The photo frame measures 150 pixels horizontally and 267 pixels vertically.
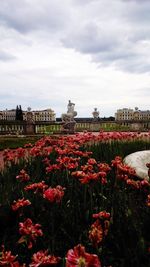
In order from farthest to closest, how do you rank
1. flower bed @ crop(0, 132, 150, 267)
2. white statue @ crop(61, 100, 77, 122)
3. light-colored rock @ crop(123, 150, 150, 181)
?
white statue @ crop(61, 100, 77, 122) < light-colored rock @ crop(123, 150, 150, 181) < flower bed @ crop(0, 132, 150, 267)

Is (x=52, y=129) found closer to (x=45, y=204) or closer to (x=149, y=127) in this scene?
(x=149, y=127)

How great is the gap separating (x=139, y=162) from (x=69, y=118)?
2493 centimetres

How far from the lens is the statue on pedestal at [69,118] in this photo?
3009 centimetres

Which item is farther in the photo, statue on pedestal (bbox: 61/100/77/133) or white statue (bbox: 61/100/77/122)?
white statue (bbox: 61/100/77/122)

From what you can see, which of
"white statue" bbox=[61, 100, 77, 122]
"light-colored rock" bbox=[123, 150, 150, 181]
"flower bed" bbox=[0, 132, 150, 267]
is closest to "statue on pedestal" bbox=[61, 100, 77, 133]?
"white statue" bbox=[61, 100, 77, 122]

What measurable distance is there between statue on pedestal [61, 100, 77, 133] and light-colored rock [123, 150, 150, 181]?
2257cm

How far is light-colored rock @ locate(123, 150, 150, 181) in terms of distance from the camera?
532cm

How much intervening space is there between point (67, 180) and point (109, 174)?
673mm

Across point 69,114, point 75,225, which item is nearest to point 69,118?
point 69,114

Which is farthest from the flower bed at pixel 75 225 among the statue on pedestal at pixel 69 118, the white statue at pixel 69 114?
the white statue at pixel 69 114

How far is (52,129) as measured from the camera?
3425 centimetres

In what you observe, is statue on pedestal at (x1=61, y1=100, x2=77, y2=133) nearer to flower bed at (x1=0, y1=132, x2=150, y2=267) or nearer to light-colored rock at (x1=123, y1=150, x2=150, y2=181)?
light-colored rock at (x1=123, y1=150, x2=150, y2=181)

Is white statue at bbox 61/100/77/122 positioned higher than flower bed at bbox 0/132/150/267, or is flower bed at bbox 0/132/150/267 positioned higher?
white statue at bbox 61/100/77/122

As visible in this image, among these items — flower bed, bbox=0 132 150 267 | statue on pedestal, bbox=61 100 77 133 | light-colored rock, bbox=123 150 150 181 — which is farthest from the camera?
statue on pedestal, bbox=61 100 77 133
